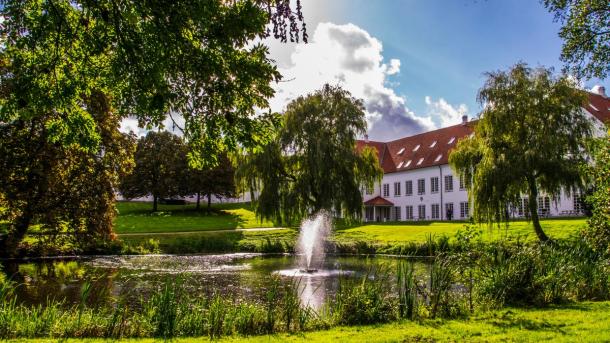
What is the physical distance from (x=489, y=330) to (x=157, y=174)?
167 feet

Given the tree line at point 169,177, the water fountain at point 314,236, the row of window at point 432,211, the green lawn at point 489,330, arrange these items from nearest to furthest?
the green lawn at point 489,330 → the water fountain at point 314,236 → the row of window at point 432,211 → the tree line at point 169,177

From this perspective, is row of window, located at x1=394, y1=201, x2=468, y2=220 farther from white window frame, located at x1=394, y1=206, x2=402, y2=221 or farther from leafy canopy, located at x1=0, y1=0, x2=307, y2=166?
leafy canopy, located at x1=0, y1=0, x2=307, y2=166

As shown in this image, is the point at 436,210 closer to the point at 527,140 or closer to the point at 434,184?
the point at 434,184

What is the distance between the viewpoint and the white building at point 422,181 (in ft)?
153

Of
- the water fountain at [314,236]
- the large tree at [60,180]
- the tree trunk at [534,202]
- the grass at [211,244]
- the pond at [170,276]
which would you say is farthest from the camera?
the grass at [211,244]

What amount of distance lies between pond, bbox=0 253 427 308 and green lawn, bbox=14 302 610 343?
1487 millimetres

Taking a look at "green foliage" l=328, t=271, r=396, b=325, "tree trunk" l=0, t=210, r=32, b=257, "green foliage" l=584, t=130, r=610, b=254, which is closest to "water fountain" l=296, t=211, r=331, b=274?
"tree trunk" l=0, t=210, r=32, b=257

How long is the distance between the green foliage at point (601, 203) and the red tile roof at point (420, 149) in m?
35.4

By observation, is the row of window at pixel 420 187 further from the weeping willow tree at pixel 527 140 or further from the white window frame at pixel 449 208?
the weeping willow tree at pixel 527 140

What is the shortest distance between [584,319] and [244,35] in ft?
20.7

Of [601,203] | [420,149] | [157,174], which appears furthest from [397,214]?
[601,203]

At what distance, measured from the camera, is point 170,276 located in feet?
50.8

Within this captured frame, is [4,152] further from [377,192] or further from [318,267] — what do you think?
[377,192]

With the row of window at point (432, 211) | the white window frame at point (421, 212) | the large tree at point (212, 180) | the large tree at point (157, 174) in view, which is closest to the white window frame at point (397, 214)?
the row of window at point (432, 211)
